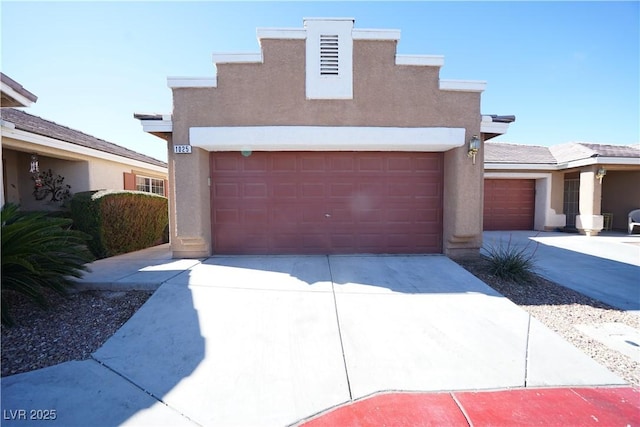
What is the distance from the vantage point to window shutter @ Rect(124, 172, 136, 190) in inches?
456

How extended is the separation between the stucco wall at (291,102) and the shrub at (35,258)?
6.96 feet

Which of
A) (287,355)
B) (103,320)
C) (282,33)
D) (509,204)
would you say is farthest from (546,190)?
(103,320)

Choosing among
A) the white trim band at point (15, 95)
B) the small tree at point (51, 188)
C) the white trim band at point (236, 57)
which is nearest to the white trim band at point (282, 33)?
the white trim band at point (236, 57)

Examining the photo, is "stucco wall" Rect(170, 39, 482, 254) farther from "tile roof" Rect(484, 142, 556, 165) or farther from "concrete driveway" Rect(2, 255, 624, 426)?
"tile roof" Rect(484, 142, 556, 165)

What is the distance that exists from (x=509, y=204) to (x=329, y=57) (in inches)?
455

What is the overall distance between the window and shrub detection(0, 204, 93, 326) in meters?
8.51

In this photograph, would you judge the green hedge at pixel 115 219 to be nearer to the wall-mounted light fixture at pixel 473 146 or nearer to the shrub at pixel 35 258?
the shrub at pixel 35 258

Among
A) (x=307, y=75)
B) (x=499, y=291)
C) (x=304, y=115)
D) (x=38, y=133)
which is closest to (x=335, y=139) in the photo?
(x=304, y=115)

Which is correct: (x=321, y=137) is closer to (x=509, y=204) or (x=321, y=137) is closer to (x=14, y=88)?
(x=14, y=88)

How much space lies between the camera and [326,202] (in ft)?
23.6

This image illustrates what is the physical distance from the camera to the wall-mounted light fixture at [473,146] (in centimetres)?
643

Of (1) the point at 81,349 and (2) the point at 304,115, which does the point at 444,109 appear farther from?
(1) the point at 81,349

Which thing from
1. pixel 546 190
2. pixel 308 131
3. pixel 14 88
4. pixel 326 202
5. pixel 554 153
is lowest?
pixel 326 202

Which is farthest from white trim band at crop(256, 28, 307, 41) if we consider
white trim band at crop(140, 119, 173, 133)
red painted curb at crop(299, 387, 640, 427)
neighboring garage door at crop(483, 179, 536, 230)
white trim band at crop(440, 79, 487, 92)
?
neighboring garage door at crop(483, 179, 536, 230)
